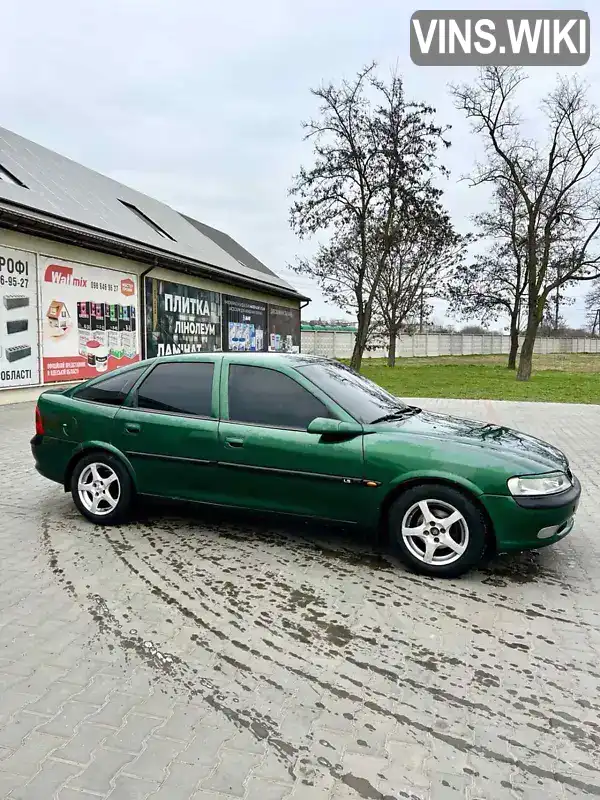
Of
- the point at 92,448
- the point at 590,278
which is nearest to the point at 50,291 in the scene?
the point at 92,448

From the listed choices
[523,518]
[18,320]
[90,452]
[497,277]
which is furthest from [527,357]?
[90,452]

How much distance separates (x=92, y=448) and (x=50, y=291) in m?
10.0

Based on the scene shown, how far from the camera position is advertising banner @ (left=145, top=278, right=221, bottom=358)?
60.2 feet

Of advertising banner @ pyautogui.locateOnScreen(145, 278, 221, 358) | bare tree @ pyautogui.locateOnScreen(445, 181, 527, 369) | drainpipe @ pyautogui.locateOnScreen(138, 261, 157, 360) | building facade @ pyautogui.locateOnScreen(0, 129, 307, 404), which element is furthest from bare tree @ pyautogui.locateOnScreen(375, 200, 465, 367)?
drainpipe @ pyautogui.locateOnScreen(138, 261, 157, 360)

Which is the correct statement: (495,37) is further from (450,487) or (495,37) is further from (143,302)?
(450,487)

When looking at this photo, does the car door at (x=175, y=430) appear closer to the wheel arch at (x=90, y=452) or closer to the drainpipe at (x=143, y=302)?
the wheel arch at (x=90, y=452)

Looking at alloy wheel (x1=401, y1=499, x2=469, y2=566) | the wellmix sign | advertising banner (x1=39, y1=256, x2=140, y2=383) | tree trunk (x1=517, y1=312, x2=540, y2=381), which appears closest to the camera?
alloy wheel (x1=401, y1=499, x2=469, y2=566)

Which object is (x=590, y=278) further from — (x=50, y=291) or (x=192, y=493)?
(x=192, y=493)

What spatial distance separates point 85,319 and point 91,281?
963mm

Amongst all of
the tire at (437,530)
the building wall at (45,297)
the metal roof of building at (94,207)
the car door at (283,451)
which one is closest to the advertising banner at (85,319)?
the building wall at (45,297)

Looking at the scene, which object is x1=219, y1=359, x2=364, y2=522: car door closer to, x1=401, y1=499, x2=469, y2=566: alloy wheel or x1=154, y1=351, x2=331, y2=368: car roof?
x1=154, y1=351, x2=331, y2=368: car roof

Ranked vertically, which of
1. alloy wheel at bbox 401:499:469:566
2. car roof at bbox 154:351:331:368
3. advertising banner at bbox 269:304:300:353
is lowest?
alloy wheel at bbox 401:499:469:566

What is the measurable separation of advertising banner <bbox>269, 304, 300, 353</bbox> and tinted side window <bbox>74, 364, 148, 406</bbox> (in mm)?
21707

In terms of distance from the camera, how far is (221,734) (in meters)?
2.53
